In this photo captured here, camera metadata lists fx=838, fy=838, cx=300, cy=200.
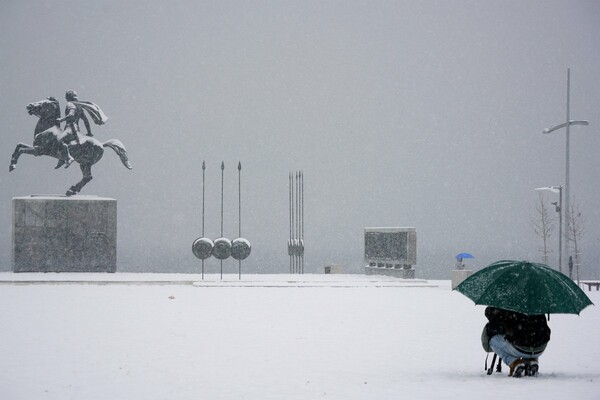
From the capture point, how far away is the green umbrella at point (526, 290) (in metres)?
10.8

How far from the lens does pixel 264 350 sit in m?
13.7

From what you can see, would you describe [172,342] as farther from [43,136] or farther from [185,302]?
[43,136]

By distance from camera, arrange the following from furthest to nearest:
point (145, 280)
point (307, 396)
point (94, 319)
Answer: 1. point (145, 280)
2. point (94, 319)
3. point (307, 396)

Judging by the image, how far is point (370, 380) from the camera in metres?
10.9

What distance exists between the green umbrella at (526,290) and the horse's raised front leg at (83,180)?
94.8 ft

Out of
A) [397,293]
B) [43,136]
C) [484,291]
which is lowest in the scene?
[397,293]

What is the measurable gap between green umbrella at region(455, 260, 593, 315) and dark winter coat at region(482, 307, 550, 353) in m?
0.39

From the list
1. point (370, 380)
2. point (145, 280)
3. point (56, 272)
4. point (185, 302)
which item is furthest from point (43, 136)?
point (370, 380)

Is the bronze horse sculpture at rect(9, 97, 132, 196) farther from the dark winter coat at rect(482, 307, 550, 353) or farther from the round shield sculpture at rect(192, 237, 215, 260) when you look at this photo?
the dark winter coat at rect(482, 307, 550, 353)

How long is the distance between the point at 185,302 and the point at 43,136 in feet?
54.3

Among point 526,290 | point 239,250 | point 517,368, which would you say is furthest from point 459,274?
point 526,290

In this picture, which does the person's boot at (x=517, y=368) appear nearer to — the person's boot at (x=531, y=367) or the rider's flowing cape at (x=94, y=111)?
the person's boot at (x=531, y=367)

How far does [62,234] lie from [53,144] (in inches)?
160

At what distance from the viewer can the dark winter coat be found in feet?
36.6
